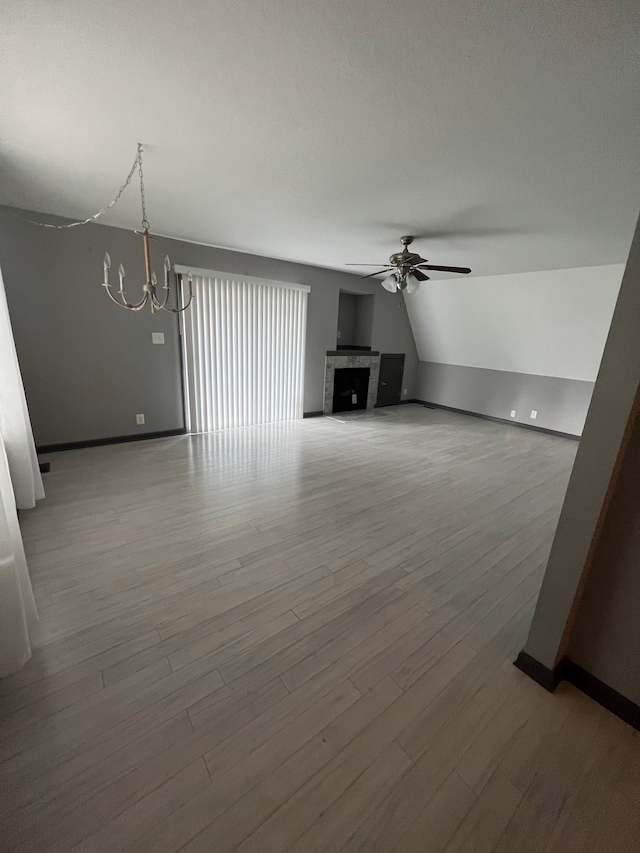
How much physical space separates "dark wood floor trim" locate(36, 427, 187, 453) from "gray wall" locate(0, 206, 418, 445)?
5 centimetres

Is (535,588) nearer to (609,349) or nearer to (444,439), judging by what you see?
(609,349)

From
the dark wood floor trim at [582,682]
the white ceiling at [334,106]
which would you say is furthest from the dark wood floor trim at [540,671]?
the white ceiling at [334,106]

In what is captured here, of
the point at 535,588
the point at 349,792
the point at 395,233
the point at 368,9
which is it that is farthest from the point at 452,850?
the point at 395,233

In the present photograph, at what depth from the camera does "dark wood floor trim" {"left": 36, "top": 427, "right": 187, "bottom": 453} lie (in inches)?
142

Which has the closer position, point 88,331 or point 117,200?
point 117,200

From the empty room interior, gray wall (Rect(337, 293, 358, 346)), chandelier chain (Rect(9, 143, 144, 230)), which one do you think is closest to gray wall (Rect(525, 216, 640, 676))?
the empty room interior

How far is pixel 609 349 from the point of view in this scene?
3.69 feet

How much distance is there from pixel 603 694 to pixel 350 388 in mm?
5303

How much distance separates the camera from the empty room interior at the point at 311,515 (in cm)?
104

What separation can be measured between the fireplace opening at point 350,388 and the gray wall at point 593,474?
4888 mm

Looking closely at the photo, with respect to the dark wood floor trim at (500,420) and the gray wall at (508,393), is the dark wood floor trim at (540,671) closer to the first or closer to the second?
the dark wood floor trim at (500,420)

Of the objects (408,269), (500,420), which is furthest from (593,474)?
(500,420)

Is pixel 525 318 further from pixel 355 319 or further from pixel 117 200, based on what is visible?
pixel 117 200

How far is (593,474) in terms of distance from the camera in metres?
1.22
